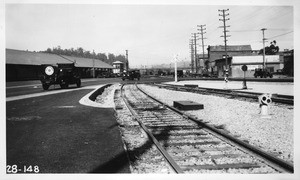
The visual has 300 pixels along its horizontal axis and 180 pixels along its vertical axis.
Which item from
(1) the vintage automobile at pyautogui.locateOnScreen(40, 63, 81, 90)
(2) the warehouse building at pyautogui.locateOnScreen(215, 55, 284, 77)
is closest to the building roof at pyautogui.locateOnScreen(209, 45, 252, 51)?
(2) the warehouse building at pyautogui.locateOnScreen(215, 55, 284, 77)

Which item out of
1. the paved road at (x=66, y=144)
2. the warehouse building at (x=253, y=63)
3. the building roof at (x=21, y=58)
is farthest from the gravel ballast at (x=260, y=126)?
the warehouse building at (x=253, y=63)

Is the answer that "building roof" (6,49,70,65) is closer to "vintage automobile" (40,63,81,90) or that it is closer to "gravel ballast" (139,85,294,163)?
"vintage automobile" (40,63,81,90)

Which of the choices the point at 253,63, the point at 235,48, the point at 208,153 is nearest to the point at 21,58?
the point at 208,153

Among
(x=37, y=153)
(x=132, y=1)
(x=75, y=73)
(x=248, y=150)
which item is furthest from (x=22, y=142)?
(x=75, y=73)

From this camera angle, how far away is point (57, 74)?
18.6 m

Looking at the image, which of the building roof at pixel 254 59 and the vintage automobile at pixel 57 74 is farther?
the building roof at pixel 254 59

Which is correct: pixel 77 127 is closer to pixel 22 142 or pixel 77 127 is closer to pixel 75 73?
pixel 22 142

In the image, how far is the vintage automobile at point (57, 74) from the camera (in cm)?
1817

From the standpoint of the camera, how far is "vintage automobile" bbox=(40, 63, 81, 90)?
1817 cm

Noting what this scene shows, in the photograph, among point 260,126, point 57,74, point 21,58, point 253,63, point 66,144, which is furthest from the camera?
point 253,63

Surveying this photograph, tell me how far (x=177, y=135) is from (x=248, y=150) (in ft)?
5.53

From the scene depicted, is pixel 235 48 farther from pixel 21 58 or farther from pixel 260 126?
pixel 260 126

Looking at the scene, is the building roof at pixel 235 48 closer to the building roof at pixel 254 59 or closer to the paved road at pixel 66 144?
the building roof at pixel 254 59

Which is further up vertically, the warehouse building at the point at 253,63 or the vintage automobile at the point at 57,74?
the warehouse building at the point at 253,63
